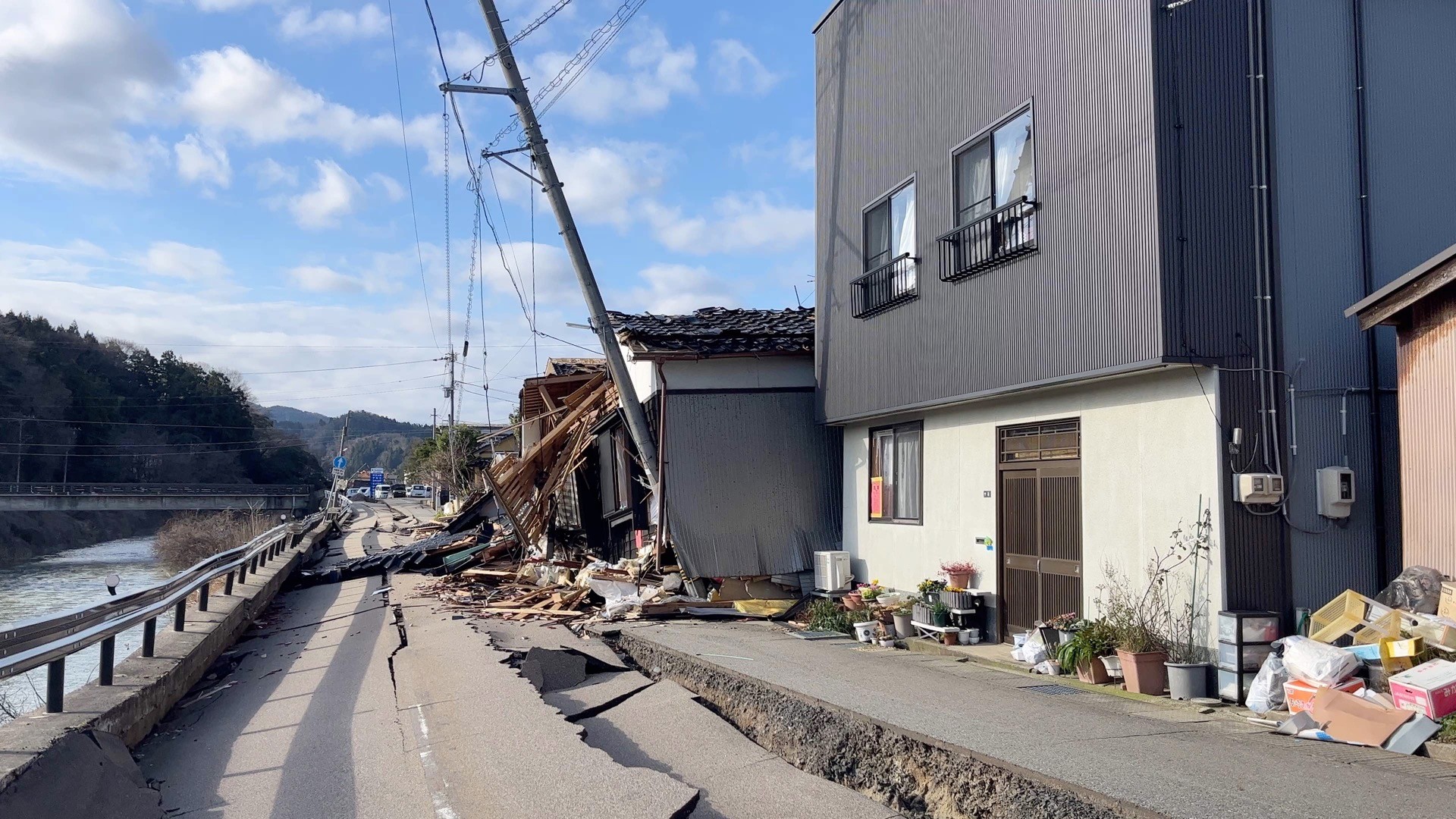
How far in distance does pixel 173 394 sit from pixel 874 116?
288ft

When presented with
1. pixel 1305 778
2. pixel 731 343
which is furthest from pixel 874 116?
pixel 1305 778

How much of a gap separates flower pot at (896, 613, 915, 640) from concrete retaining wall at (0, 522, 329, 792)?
7772 millimetres

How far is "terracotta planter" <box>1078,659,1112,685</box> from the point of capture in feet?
30.7

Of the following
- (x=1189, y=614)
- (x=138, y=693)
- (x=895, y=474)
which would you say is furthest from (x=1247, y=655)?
(x=138, y=693)

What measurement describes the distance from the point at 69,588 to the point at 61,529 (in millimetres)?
34549

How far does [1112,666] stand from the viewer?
9273 mm

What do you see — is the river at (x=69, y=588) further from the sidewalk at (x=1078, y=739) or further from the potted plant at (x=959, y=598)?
the potted plant at (x=959, y=598)

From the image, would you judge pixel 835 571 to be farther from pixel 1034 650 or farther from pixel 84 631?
pixel 84 631

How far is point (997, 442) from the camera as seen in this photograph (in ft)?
38.8

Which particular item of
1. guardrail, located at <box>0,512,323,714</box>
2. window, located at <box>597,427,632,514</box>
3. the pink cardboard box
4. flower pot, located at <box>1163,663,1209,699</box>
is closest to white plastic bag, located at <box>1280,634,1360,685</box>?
the pink cardboard box

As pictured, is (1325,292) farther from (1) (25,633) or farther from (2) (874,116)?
(1) (25,633)

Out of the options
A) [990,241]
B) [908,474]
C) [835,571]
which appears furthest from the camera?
[835,571]

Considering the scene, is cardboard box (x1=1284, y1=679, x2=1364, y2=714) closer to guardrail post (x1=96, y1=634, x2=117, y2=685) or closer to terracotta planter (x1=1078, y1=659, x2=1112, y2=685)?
terracotta planter (x1=1078, y1=659, x2=1112, y2=685)

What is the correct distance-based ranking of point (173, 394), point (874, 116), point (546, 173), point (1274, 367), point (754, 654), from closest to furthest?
point (1274, 367) → point (754, 654) → point (874, 116) → point (546, 173) → point (173, 394)
